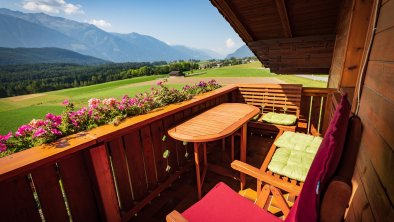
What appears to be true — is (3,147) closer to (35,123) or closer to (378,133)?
(35,123)

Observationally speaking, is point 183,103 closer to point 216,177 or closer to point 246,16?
point 216,177

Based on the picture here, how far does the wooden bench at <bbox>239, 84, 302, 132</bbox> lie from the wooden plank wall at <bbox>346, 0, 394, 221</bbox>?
8.50 feet

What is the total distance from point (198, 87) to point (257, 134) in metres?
1.83

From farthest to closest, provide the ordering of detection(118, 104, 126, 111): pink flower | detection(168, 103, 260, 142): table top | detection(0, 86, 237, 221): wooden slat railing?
detection(118, 104, 126, 111): pink flower → detection(168, 103, 260, 142): table top → detection(0, 86, 237, 221): wooden slat railing

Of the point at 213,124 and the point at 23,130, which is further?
the point at 213,124

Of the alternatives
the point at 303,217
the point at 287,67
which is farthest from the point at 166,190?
the point at 287,67

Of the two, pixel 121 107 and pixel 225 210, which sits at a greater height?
pixel 121 107

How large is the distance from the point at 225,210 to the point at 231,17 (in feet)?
12.7

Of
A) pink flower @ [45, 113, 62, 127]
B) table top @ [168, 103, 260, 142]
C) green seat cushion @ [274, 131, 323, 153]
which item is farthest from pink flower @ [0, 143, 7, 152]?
green seat cushion @ [274, 131, 323, 153]

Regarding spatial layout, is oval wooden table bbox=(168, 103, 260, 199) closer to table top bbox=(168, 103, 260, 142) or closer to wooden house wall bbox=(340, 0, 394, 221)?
table top bbox=(168, 103, 260, 142)

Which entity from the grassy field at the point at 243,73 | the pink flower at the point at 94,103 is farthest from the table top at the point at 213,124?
the grassy field at the point at 243,73

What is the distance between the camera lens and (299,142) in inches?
107

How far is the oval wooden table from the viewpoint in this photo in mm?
2158

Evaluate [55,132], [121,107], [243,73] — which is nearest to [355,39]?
[121,107]
